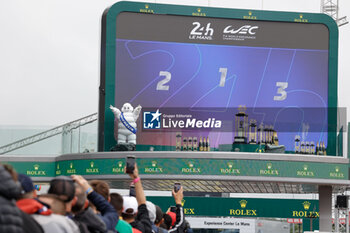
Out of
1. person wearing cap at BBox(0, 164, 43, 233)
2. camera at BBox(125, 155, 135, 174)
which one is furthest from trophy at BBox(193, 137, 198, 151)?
person wearing cap at BBox(0, 164, 43, 233)

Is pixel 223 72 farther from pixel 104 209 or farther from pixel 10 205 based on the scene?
pixel 10 205

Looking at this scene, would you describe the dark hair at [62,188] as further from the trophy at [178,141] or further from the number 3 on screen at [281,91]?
the number 3 on screen at [281,91]

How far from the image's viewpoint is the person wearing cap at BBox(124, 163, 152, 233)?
316 inches

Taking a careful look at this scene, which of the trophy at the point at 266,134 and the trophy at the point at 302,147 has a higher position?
the trophy at the point at 266,134

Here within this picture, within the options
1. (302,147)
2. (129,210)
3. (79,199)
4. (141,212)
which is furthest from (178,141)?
(79,199)

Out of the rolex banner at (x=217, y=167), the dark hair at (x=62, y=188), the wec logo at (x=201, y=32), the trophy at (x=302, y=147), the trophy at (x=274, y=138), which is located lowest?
the rolex banner at (x=217, y=167)

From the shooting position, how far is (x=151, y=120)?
33375mm

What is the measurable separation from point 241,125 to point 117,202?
25.9 metres

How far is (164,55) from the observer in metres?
34.1

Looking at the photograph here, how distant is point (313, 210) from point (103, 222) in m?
28.9

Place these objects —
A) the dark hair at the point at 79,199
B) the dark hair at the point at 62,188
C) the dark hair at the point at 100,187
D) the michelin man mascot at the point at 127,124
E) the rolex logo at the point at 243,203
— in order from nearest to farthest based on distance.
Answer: the dark hair at the point at 62,188 → the dark hair at the point at 79,199 → the dark hair at the point at 100,187 → the michelin man mascot at the point at 127,124 → the rolex logo at the point at 243,203

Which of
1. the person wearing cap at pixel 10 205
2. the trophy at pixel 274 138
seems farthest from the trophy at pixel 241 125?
the person wearing cap at pixel 10 205

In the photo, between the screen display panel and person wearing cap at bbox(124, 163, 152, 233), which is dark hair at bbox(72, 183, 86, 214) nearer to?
person wearing cap at bbox(124, 163, 152, 233)

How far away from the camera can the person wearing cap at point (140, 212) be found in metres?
8.04
